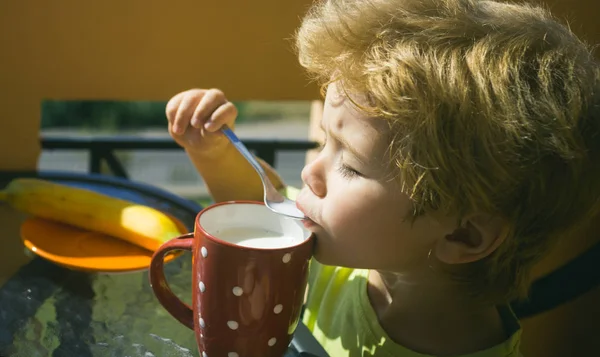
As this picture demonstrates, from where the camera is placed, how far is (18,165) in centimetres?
117

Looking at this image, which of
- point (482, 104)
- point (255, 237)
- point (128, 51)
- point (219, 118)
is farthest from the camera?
point (128, 51)

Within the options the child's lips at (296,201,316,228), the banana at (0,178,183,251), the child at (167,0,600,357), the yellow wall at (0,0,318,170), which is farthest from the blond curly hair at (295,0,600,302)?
the yellow wall at (0,0,318,170)

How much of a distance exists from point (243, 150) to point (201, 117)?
0.40 ft

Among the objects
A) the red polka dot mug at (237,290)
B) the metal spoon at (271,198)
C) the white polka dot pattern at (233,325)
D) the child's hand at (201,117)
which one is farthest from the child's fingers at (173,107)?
the white polka dot pattern at (233,325)

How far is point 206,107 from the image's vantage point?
881mm

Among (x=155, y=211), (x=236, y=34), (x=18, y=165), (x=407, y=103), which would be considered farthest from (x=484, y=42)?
(x=18, y=165)

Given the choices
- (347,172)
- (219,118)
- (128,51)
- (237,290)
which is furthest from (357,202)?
(128,51)

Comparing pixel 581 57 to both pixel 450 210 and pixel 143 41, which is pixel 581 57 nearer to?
pixel 450 210

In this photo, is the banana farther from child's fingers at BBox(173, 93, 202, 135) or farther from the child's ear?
the child's ear

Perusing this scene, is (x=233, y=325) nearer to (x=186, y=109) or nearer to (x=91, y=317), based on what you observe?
(x=91, y=317)

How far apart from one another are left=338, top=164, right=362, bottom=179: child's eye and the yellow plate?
293mm

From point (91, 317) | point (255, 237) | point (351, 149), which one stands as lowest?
point (91, 317)

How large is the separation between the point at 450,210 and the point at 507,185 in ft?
0.19

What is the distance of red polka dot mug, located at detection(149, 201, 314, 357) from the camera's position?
1.98ft
